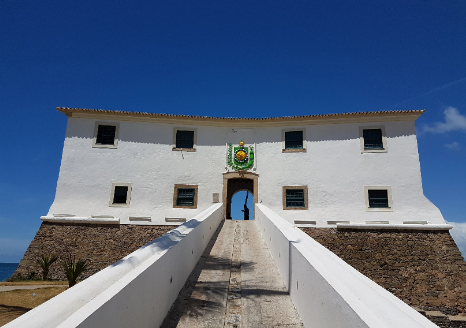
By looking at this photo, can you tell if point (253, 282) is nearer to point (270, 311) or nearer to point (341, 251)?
point (270, 311)

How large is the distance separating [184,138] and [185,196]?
285 cm

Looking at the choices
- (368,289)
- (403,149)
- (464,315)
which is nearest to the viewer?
(368,289)

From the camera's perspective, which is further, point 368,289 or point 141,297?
point 141,297

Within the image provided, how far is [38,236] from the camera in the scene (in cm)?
1319

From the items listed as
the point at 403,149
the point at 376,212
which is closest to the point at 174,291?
the point at 376,212

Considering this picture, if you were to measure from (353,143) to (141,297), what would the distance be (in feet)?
43.9

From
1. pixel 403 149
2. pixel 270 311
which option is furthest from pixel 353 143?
pixel 270 311

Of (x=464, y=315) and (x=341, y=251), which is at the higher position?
(x=341, y=251)

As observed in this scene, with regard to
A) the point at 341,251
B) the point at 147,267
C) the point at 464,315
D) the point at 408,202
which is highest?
the point at 408,202

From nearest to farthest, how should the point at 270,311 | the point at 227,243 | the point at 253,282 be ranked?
the point at 270,311 < the point at 253,282 < the point at 227,243

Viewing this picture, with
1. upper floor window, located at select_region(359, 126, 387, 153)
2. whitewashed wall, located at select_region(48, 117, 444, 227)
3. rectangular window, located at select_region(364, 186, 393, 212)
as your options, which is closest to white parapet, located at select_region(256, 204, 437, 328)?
whitewashed wall, located at select_region(48, 117, 444, 227)

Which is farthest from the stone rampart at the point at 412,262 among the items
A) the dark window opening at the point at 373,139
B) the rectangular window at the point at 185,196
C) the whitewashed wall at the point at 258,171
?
the rectangular window at the point at 185,196

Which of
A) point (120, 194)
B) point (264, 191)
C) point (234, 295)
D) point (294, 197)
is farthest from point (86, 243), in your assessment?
point (234, 295)

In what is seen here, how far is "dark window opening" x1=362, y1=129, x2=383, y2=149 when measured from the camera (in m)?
14.2
